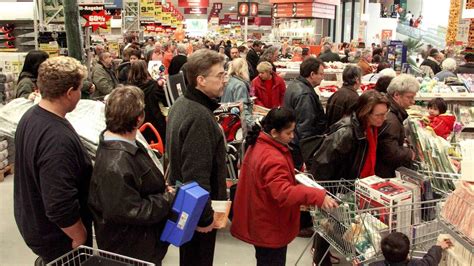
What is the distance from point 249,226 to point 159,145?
1.64m

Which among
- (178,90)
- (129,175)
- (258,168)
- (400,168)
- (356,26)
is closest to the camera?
(129,175)

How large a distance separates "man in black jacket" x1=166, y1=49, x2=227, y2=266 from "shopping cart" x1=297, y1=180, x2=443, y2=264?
2.74ft

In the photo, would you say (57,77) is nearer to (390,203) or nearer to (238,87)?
(390,203)

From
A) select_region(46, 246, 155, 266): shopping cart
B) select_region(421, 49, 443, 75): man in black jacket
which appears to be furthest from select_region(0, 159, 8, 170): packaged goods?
select_region(421, 49, 443, 75): man in black jacket

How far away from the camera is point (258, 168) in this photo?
9.84 feet

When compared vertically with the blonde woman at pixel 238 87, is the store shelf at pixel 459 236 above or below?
below

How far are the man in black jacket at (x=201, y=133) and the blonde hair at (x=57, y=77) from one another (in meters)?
0.60

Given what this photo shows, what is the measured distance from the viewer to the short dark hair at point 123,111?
2.42m

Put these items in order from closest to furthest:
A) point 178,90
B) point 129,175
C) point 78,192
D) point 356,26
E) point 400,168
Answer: point 129,175 → point 78,192 → point 400,168 → point 178,90 → point 356,26

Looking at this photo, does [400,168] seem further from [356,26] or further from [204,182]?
[356,26]

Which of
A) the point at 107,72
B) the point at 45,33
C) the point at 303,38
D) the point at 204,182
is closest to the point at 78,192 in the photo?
the point at 204,182

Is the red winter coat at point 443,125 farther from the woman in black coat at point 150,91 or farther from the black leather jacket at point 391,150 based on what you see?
the woman in black coat at point 150,91

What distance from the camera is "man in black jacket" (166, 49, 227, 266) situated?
2.74m

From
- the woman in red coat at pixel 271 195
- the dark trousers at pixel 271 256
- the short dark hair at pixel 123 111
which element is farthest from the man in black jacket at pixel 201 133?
the dark trousers at pixel 271 256
